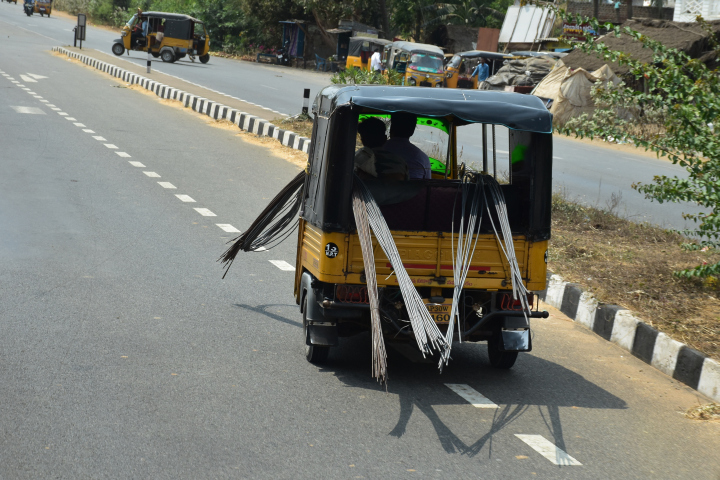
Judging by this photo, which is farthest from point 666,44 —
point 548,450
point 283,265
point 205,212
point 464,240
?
point 548,450

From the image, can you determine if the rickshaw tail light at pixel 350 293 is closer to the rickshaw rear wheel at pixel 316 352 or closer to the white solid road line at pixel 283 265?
the rickshaw rear wheel at pixel 316 352

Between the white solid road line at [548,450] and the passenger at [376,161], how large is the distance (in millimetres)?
1825

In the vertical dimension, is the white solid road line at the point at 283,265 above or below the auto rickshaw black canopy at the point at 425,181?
below

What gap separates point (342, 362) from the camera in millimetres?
5145

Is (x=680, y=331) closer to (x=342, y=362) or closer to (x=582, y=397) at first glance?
(x=582, y=397)

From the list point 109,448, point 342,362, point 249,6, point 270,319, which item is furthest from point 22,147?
point 249,6

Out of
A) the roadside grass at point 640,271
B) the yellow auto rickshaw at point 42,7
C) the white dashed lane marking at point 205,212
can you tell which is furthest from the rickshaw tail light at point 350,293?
the yellow auto rickshaw at point 42,7

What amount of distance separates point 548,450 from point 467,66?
119ft

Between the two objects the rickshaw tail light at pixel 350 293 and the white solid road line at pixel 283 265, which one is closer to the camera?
the rickshaw tail light at pixel 350 293

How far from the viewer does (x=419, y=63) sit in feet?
113

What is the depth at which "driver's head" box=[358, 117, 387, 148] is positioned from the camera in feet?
17.5

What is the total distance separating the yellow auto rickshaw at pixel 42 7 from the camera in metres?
75.9

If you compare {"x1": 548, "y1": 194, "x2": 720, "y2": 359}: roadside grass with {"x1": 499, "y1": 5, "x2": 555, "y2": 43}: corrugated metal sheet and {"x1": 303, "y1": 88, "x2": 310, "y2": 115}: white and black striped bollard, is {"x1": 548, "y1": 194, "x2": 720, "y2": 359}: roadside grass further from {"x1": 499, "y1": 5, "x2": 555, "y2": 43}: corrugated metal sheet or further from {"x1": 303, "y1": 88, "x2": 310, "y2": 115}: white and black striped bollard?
{"x1": 499, "y1": 5, "x2": 555, "y2": 43}: corrugated metal sheet

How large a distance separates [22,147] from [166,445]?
33.5 ft
